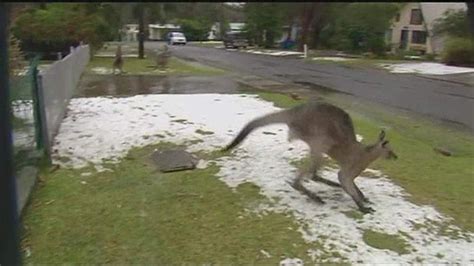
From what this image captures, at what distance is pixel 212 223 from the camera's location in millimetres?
4141

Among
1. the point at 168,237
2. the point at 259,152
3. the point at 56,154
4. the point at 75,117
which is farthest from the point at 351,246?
the point at 75,117

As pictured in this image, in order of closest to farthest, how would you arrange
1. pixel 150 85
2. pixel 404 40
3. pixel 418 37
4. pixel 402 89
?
pixel 150 85
pixel 402 89
pixel 418 37
pixel 404 40

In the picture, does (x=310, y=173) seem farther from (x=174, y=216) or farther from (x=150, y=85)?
(x=150, y=85)

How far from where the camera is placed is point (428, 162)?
6137 mm

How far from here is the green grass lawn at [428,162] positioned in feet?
15.6

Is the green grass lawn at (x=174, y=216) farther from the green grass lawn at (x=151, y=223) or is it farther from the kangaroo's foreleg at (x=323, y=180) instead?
the kangaroo's foreleg at (x=323, y=180)

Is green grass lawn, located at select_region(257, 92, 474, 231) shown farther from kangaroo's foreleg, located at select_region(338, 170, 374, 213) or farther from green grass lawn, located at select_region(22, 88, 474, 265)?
kangaroo's foreleg, located at select_region(338, 170, 374, 213)

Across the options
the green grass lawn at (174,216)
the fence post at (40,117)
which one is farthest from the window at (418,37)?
the fence post at (40,117)

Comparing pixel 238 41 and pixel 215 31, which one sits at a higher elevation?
pixel 215 31

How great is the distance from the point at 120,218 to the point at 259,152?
246 cm

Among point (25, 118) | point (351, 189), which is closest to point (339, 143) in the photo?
point (351, 189)

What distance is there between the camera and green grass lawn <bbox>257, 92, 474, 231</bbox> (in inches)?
187

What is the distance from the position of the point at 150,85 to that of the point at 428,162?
953 cm

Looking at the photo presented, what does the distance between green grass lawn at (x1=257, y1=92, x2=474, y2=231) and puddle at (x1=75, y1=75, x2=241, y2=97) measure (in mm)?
3846
